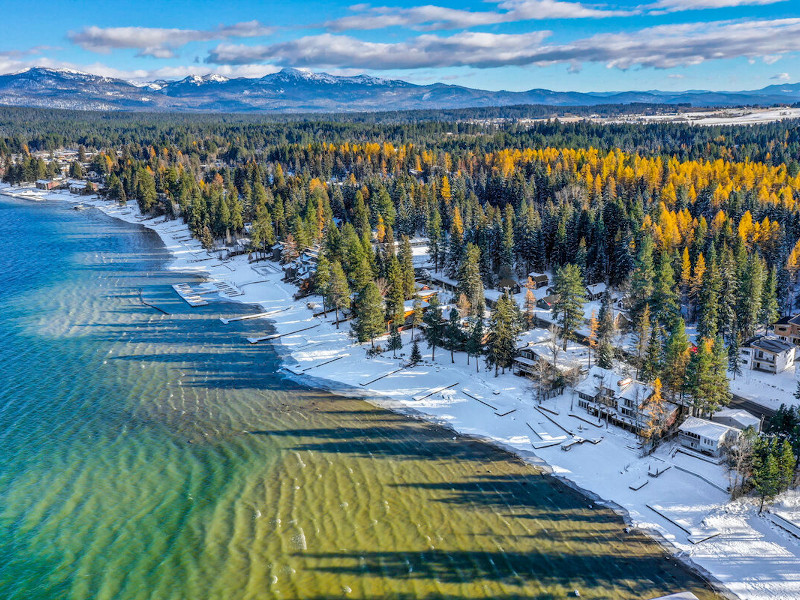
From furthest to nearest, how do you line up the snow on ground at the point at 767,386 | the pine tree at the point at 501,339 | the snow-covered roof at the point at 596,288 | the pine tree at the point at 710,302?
the snow-covered roof at the point at 596,288 < the pine tree at the point at 710,302 < the pine tree at the point at 501,339 < the snow on ground at the point at 767,386

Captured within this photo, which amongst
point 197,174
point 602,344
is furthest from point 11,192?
point 602,344

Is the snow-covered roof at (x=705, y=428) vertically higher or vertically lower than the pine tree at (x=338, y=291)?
lower

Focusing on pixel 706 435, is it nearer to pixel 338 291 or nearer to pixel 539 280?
pixel 539 280

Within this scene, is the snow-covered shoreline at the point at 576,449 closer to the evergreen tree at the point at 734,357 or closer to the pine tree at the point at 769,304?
the evergreen tree at the point at 734,357

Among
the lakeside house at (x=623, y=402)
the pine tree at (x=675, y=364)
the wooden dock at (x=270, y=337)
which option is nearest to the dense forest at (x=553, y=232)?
the pine tree at (x=675, y=364)

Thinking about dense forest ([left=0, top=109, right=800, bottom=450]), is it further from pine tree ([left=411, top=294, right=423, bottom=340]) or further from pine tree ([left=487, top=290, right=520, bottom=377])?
pine tree ([left=411, top=294, right=423, bottom=340])
